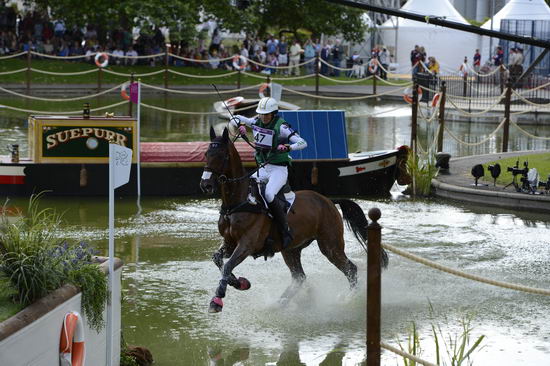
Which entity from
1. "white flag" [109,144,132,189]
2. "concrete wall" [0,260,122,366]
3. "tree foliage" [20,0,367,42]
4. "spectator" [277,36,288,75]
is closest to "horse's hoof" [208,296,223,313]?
"concrete wall" [0,260,122,366]

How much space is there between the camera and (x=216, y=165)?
11.4 m

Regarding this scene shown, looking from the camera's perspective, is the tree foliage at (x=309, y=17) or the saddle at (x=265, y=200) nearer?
the saddle at (x=265, y=200)

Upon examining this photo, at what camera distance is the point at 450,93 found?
35938 millimetres

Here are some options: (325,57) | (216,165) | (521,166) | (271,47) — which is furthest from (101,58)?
(216,165)

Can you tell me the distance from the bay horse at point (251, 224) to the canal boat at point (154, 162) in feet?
16.5

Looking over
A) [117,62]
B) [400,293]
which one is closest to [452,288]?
[400,293]

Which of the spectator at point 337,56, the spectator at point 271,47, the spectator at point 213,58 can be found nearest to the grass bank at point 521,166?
the spectator at point 213,58

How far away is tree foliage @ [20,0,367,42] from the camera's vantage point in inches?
1656

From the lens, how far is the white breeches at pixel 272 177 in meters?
11.9

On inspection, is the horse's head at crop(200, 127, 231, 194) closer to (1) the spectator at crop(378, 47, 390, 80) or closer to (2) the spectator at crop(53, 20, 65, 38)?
(2) the spectator at crop(53, 20, 65, 38)

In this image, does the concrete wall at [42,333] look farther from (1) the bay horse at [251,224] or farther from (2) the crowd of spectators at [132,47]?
(2) the crowd of spectators at [132,47]

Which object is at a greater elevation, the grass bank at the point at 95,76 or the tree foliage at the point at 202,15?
the tree foliage at the point at 202,15

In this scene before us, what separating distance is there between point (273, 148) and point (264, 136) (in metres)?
0.18

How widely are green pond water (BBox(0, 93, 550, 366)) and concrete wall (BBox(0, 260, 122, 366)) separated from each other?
→ 1488mm
